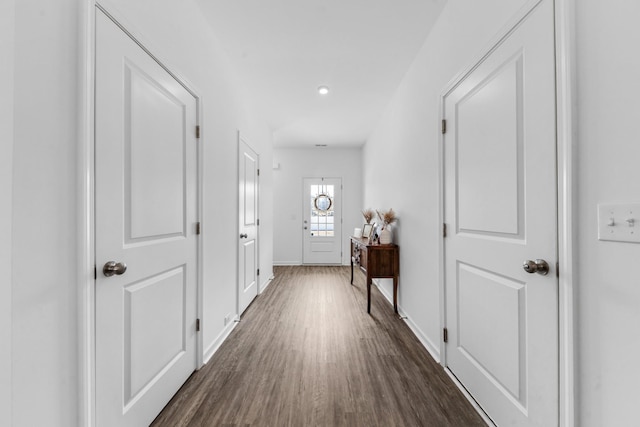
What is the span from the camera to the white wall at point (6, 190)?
81cm

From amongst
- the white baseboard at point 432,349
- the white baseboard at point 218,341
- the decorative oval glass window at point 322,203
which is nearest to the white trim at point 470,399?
the white baseboard at point 432,349

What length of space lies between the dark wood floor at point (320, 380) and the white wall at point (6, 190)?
34.1 inches

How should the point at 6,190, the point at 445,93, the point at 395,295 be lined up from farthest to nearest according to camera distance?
the point at 395,295 → the point at 445,93 → the point at 6,190

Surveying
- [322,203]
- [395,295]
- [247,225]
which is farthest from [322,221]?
[395,295]

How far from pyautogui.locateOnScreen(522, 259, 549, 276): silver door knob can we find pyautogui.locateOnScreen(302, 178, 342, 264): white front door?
16.0 feet

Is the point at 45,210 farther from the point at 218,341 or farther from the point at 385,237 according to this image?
the point at 385,237

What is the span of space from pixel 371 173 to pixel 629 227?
4.17 meters

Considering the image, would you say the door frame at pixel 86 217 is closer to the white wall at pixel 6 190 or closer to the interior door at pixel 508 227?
the white wall at pixel 6 190

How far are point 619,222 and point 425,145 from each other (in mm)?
1574

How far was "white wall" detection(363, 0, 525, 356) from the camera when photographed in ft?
5.40

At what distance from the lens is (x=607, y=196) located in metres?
0.90

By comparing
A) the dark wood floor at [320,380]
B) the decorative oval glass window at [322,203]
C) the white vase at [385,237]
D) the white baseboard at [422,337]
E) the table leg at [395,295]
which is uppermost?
the decorative oval glass window at [322,203]

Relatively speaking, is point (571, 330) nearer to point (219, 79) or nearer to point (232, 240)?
point (232, 240)

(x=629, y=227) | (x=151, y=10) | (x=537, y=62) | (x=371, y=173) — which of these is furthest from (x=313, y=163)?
(x=629, y=227)
